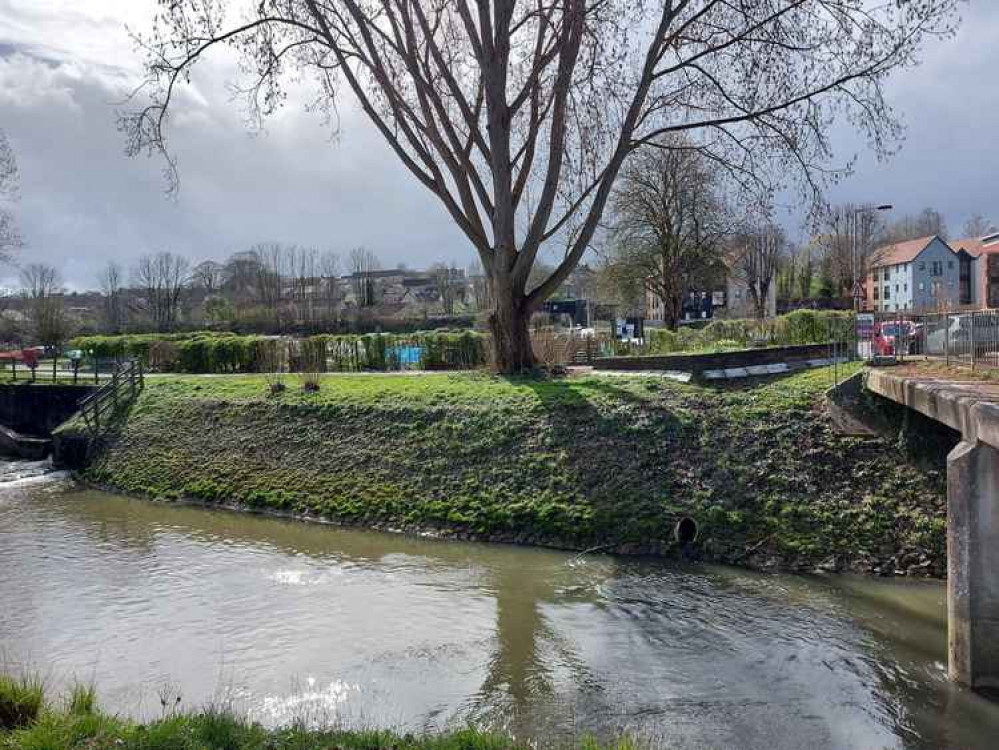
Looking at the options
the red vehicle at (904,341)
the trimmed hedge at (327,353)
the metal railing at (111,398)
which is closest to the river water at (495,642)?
the red vehicle at (904,341)

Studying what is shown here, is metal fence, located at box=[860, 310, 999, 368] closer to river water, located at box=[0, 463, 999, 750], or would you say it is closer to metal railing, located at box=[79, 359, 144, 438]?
river water, located at box=[0, 463, 999, 750]

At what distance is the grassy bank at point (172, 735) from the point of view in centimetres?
537

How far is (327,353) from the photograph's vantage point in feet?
101

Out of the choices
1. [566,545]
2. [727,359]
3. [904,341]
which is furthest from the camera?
[727,359]

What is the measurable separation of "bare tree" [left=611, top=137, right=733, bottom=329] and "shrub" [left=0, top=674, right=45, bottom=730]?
4114 centimetres

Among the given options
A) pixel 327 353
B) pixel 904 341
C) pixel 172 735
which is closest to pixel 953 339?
pixel 904 341

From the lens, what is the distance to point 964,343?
11.4 meters

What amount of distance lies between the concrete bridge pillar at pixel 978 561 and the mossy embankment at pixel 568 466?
3667mm

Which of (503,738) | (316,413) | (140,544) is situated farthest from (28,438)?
(503,738)

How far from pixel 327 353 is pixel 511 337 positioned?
11.2 metres

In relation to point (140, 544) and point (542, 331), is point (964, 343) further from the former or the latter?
point (542, 331)

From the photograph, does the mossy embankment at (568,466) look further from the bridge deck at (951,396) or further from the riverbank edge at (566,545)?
the bridge deck at (951,396)

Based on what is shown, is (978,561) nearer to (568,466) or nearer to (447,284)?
(568,466)

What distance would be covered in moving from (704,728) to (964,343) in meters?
7.25
